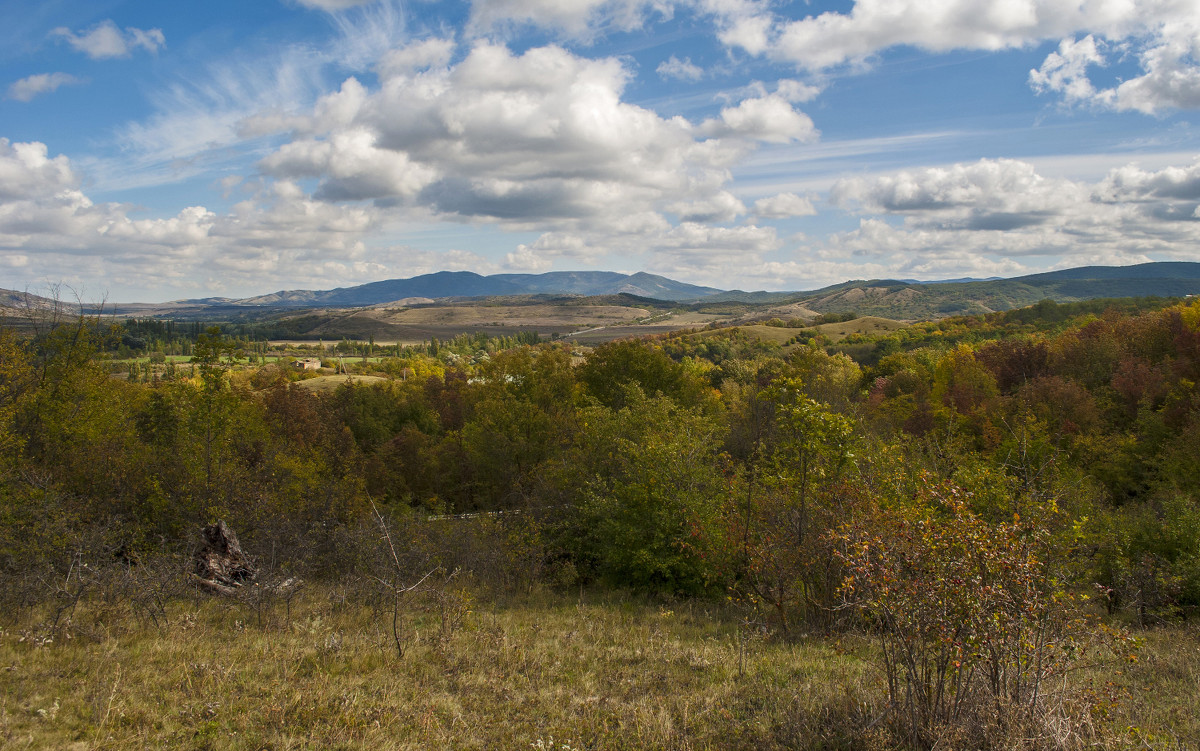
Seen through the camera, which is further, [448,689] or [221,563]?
[221,563]

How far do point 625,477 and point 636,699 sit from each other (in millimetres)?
16184

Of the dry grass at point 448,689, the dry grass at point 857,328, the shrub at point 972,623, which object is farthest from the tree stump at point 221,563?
the dry grass at point 857,328

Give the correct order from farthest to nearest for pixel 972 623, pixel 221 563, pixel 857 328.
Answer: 1. pixel 857 328
2. pixel 221 563
3. pixel 972 623

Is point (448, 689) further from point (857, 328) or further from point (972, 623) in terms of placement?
point (857, 328)

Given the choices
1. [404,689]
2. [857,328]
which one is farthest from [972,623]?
[857,328]

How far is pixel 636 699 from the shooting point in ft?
32.5

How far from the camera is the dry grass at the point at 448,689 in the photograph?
7.96m

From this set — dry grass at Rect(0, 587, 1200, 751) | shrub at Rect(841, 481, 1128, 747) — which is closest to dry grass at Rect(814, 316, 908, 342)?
dry grass at Rect(0, 587, 1200, 751)

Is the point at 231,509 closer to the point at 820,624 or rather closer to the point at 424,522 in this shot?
the point at 424,522

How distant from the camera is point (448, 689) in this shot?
396 inches

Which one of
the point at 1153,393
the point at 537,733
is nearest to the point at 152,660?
the point at 537,733

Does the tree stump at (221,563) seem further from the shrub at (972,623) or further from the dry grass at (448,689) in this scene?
the shrub at (972,623)

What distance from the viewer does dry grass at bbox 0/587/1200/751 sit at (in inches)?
314

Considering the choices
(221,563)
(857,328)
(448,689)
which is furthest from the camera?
(857,328)
